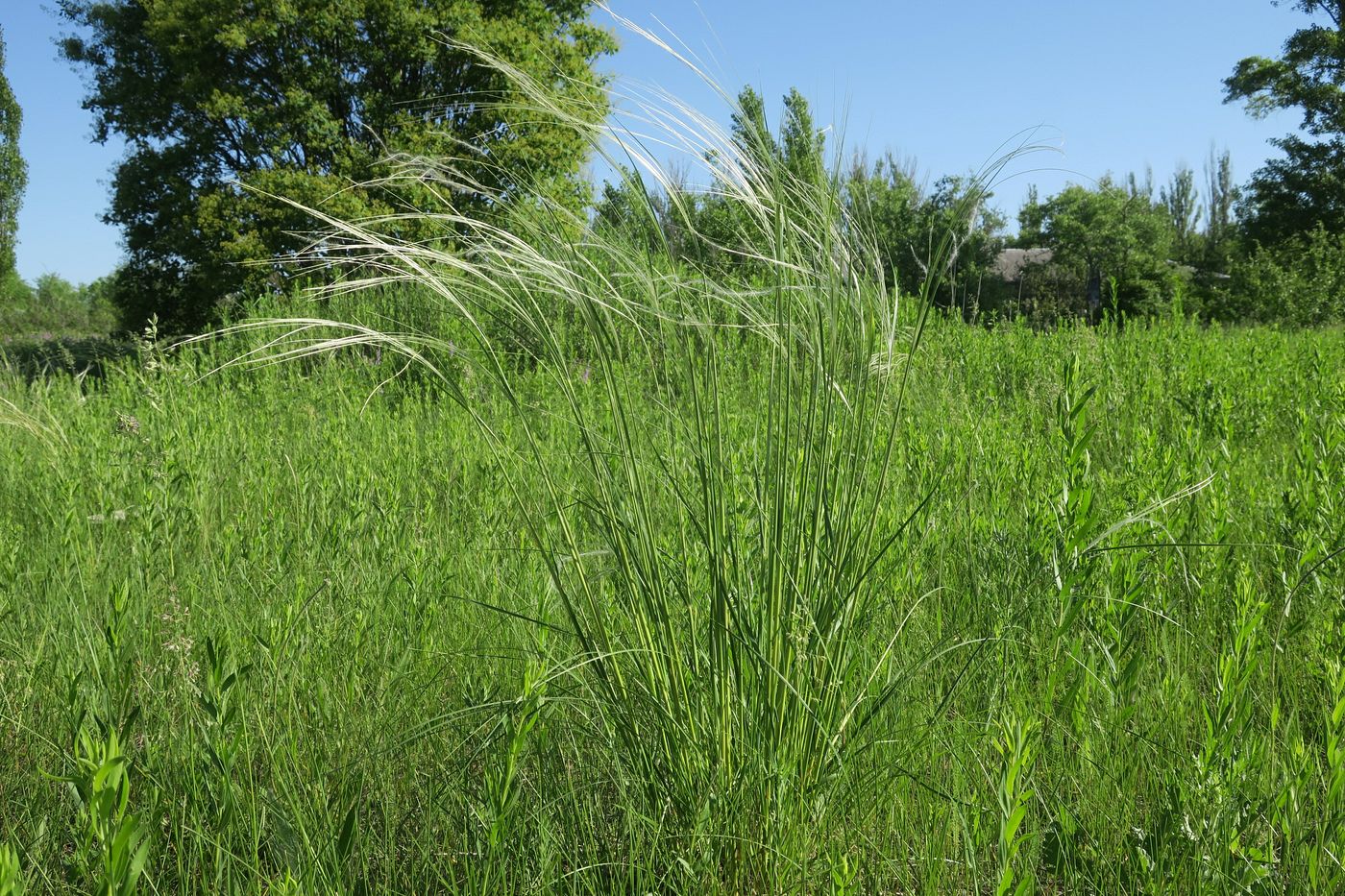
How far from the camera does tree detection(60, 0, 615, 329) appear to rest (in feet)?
51.5

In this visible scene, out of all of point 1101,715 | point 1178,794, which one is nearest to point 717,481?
point 1178,794

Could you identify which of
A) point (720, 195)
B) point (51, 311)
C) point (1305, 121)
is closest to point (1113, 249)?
point (1305, 121)

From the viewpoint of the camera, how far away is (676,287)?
1562mm

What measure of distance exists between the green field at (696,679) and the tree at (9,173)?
27.5 meters

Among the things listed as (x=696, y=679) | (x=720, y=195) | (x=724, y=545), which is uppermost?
(x=720, y=195)

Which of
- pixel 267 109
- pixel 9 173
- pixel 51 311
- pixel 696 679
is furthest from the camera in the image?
pixel 51 311

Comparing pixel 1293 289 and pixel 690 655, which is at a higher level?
pixel 1293 289

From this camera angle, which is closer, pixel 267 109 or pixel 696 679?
pixel 696 679

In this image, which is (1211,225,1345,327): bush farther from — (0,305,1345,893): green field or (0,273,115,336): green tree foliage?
(0,273,115,336): green tree foliage

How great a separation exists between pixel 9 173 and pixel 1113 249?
104 ft

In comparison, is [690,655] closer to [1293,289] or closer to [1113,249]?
[1293,289]

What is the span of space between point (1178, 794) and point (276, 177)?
53.9ft

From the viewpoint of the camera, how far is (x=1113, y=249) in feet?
85.8

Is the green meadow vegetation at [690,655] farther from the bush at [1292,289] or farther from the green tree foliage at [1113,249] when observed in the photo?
the green tree foliage at [1113,249]
